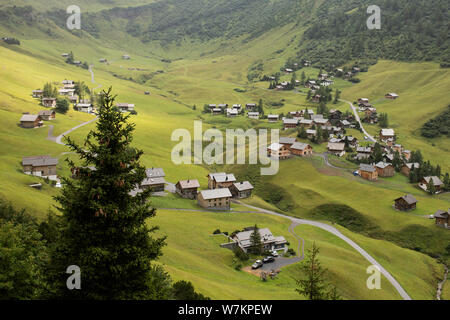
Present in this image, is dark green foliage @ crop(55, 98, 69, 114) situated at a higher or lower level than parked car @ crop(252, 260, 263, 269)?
higher

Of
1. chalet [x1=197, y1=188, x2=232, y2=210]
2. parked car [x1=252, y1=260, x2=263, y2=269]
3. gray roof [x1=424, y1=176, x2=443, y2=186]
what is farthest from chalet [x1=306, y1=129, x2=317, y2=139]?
parked car [x1=252, y1=260, x2=263, y2=269]

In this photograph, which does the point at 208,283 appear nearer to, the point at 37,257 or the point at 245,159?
the point at 37,257

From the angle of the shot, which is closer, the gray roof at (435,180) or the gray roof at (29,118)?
the gray roof at (435,180)

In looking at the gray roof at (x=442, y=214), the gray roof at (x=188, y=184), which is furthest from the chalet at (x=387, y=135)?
the gray roof at (x=188, y=184)

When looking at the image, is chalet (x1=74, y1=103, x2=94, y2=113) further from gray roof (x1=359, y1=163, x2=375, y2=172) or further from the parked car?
the parked car

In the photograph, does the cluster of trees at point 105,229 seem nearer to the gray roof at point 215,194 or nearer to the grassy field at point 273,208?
the grassy field at point 273,208
